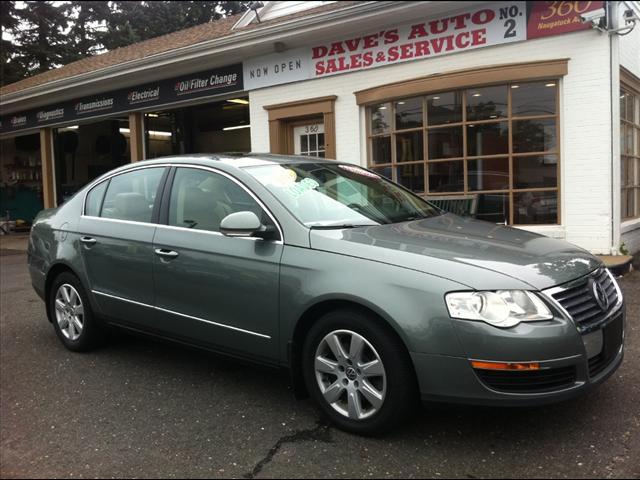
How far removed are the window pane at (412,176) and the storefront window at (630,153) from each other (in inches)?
114

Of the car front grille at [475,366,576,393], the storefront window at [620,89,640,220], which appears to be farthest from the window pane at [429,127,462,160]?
the car front grille at [475,366,576,393]

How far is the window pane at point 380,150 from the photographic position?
371 inches

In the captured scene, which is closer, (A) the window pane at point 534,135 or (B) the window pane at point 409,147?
(A) the window pane at point 534,135

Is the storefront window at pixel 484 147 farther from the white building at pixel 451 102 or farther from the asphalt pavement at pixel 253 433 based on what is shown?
the asphalt pavement at pixel 253 433

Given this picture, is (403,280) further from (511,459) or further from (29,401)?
(29,401)

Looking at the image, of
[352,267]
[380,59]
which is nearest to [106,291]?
[352,267]

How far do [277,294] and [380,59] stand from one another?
659cm

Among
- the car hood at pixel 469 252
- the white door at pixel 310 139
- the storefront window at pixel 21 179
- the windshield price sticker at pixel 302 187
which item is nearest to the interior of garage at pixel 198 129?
the white door at pixel 310 139

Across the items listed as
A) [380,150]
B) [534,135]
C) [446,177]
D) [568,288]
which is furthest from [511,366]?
[380,150]

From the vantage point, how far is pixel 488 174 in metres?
8.54

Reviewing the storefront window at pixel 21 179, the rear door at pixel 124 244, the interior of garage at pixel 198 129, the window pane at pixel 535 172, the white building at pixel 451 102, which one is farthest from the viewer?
the storefront window at pixel 21 179

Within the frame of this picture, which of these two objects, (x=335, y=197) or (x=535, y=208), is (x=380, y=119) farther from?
(x=335, y=197)

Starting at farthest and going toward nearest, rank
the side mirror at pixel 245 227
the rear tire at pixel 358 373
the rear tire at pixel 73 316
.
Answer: the rear tire at pixel 73 316 → the side mirror at pixel 245 227 → the rear tire at pixel 358 373

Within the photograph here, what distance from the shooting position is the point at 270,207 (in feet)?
11.6
